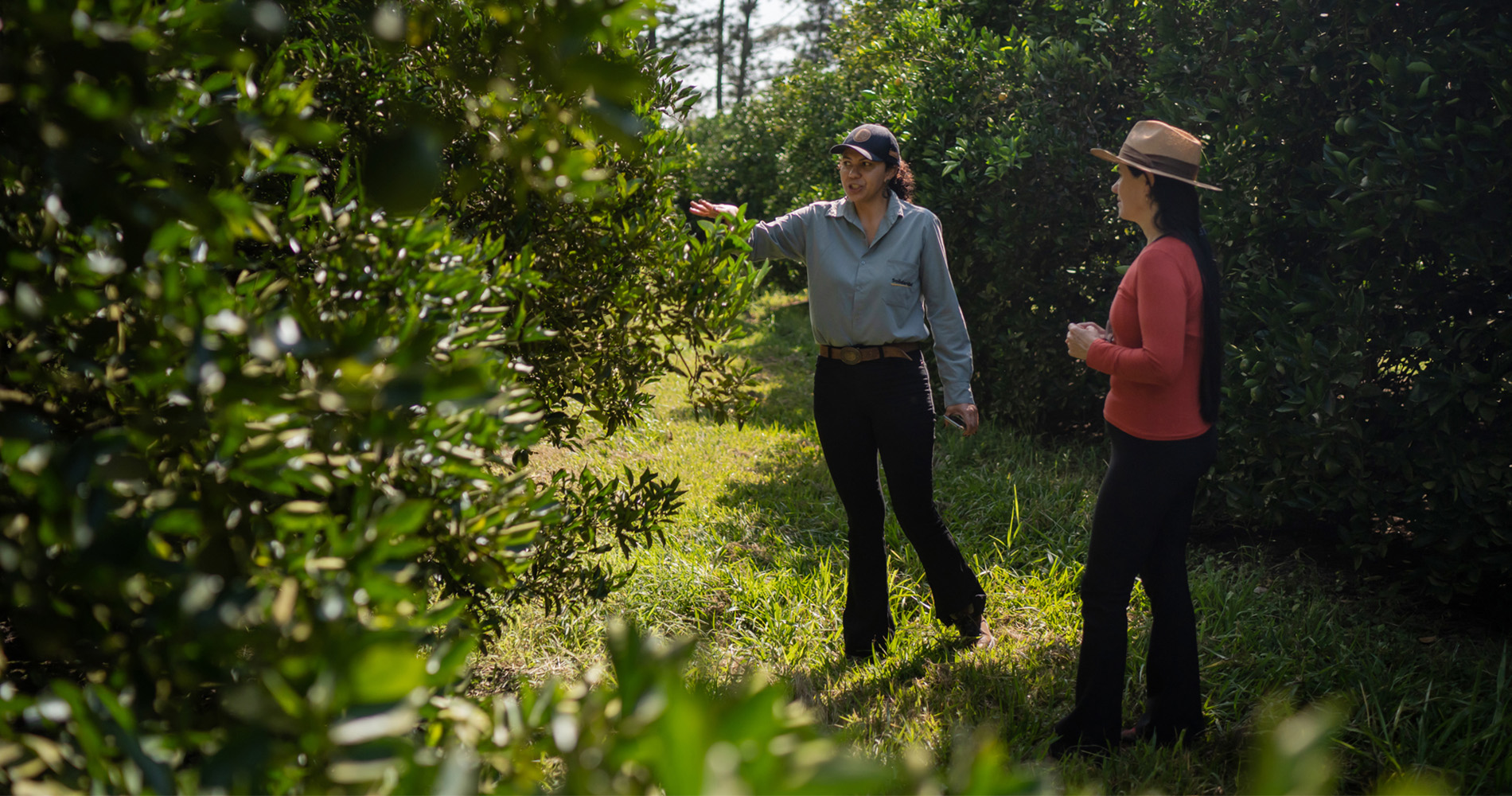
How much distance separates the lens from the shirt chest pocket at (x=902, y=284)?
358cm

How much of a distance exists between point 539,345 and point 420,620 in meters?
1.57

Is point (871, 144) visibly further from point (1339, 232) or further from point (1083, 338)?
point (1339, 232)

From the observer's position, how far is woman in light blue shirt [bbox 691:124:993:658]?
3.60 metres

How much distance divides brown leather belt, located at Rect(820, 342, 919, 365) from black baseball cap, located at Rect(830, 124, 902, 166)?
0.73 m

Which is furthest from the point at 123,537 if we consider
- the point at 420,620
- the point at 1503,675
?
the point at 1503,675

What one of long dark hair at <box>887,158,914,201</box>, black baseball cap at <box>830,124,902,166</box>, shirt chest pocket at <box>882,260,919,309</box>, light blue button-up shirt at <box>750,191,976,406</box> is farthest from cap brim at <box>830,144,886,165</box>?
shirt chest pocket at <box>882,260,919,309</box>

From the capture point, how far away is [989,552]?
496 centimetres

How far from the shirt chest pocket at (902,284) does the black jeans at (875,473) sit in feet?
0.72

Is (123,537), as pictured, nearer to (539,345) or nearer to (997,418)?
(539,345)

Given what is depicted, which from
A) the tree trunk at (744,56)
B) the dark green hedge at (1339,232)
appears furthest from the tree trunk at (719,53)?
the dark green hedge at (1339,232)

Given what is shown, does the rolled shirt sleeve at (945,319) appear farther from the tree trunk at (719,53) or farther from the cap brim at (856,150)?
the tree trunk at (719,53)

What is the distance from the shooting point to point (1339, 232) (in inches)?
161

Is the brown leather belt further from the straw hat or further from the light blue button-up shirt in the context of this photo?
the straw hat

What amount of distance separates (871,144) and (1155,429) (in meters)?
1.52
